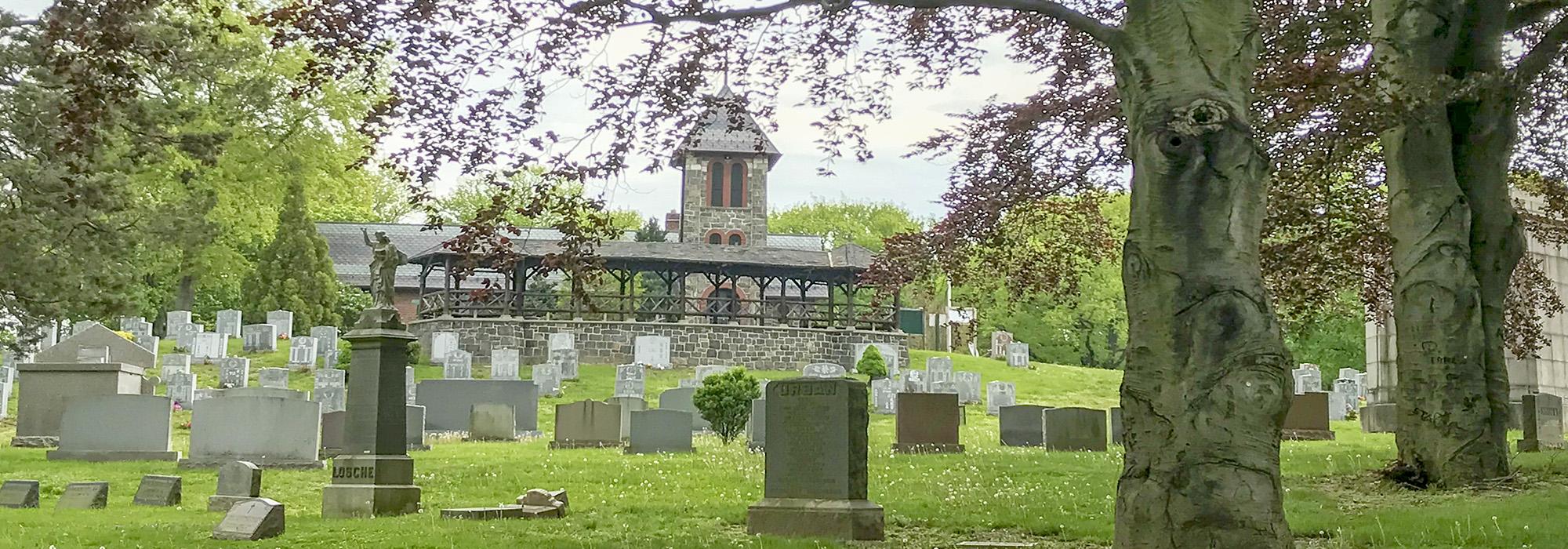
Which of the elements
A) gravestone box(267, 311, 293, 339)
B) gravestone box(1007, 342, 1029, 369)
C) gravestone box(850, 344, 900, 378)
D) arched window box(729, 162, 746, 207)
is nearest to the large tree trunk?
gravestone box(850, 344, 900, 378)

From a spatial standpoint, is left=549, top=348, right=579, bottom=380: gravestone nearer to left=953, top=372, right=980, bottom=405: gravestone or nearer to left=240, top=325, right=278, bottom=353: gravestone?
left=240, top=325, right=278, bottom=353: gravestone

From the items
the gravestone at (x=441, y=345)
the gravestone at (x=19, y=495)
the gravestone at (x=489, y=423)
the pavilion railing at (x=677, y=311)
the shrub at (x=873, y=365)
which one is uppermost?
the pavilion railing at (x=677, y=311)

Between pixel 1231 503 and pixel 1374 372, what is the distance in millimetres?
19443

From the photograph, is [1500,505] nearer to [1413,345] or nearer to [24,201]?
[1413,345]

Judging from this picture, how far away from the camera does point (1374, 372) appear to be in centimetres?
2298

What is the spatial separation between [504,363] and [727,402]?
1430cm

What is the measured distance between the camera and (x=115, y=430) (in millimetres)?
15922

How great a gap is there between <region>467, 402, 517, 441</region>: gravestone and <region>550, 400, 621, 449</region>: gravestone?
2.15 metres

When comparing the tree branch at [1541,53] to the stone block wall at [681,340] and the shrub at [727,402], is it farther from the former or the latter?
the stone block wall at [681,340]

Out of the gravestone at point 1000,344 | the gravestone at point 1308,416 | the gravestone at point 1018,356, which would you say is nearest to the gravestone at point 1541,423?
the gravestone at point 1308,416

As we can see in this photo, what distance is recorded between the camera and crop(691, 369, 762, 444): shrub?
20.2 metres

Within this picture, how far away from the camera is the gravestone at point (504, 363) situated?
32688 mm

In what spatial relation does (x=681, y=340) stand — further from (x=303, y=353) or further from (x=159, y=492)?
(x=159, y=492)

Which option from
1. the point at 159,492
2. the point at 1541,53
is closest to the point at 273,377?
the point at 159,492
